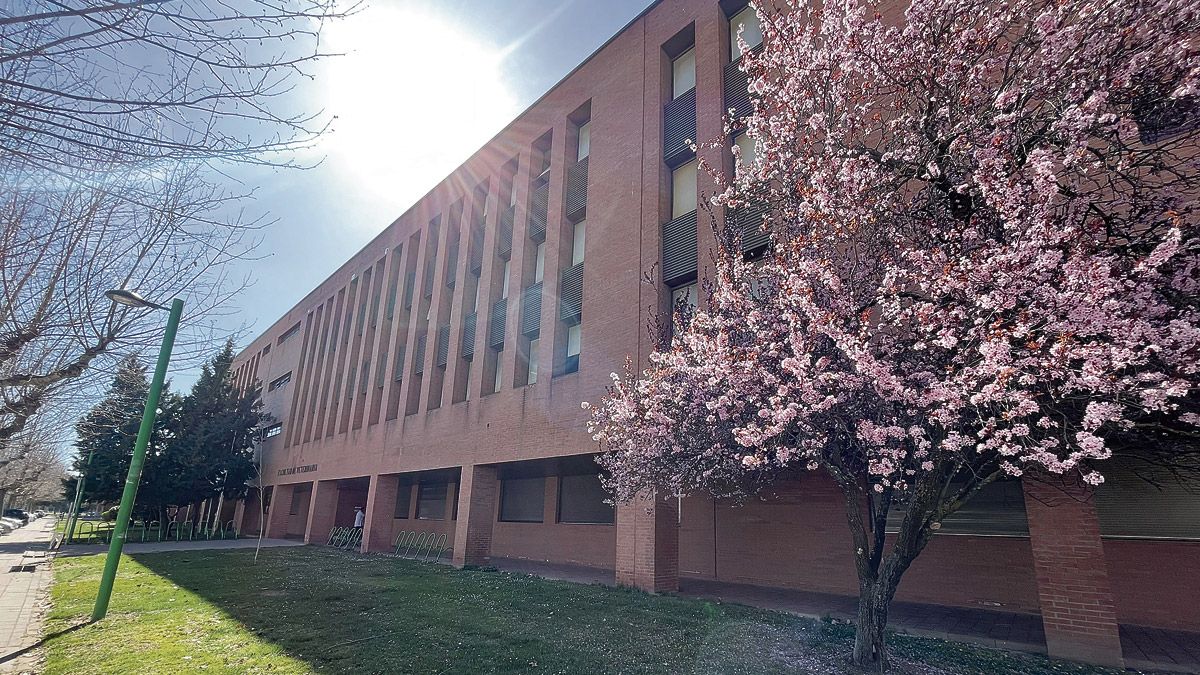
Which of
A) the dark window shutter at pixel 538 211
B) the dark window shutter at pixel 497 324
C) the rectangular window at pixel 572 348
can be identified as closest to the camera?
the rectangular window at pixel 572 348

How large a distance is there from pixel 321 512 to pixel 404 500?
391cm

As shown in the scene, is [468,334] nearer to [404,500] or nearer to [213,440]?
[404,500]

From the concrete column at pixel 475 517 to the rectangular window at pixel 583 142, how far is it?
9.60m

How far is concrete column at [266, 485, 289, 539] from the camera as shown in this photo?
2945 cm

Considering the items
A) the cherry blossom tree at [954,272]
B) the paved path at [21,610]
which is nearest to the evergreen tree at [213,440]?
the paved path at [21,610]

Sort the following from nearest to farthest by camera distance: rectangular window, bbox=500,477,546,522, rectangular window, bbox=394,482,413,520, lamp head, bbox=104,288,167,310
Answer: lamp head, bbox=104,288,167,310
rectangular window, bbox=500,477,546,522
rectangular window, bbox=394,482,413,520

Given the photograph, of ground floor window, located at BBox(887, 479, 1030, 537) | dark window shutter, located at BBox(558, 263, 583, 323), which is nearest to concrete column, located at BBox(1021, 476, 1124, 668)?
ground floor window, located at BBox(887, 479, 1030, 537)

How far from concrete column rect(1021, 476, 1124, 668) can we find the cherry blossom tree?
1.53 feet

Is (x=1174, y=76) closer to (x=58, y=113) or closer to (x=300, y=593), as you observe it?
(x=58, y=113)

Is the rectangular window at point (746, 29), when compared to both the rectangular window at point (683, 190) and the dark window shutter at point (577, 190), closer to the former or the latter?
the rectangular window at point (683, 190)

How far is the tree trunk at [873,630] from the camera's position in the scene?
6027mm

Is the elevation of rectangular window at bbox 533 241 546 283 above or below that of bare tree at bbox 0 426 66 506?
above

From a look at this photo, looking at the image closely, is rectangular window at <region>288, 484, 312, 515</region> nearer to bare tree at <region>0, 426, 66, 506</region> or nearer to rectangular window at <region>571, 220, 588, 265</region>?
bare tree at <region>0, 426, 66, 506</region>

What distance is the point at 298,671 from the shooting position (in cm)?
564
